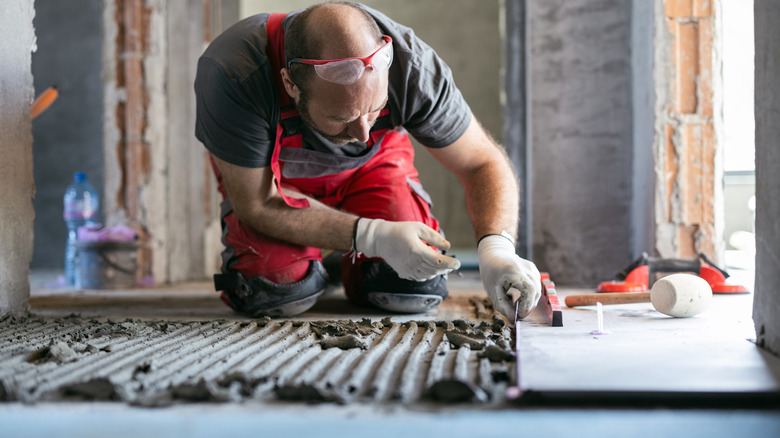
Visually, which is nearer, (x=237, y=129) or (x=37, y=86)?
(x=237, y=129)

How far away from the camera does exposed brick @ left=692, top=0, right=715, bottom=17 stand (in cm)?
283

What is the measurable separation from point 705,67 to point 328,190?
1.87 meters

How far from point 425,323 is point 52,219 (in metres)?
5.20

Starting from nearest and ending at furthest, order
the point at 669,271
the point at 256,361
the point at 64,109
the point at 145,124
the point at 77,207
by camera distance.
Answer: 1. the point at 256,361
2. the point at 669,271
3. the point at 145,124
4. the point at 77,207
5. the point at 64,109

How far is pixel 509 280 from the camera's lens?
5.23 feet

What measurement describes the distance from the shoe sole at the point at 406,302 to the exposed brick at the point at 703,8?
1.89m

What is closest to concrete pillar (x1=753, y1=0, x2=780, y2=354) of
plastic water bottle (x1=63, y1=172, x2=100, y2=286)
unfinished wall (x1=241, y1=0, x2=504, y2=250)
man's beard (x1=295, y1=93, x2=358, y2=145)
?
man's beard (x1=295, y1=93, x2=358, y2=145)

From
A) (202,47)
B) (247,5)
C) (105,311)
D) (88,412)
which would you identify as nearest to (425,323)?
(88,412)

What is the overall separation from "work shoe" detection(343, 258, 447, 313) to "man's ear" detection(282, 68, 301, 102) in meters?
0.71

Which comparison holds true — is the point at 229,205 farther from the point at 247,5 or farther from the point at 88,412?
the point at 247,5

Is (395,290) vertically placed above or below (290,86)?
below

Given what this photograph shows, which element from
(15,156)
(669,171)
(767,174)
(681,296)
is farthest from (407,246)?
(669,171)

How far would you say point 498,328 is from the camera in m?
1.64

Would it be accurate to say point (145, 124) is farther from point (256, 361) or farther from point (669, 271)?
point (669, 271)
